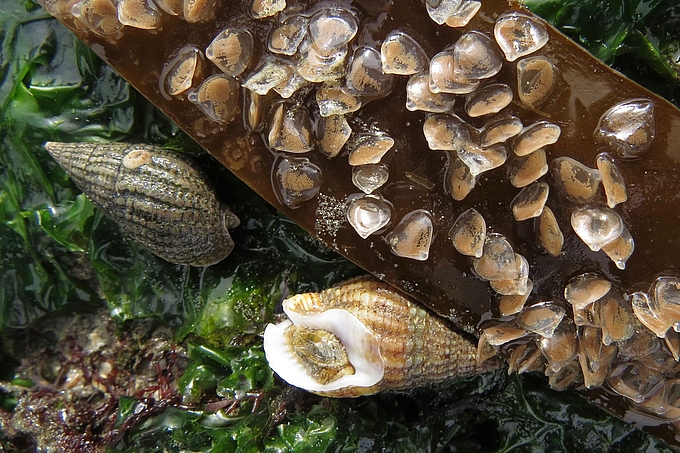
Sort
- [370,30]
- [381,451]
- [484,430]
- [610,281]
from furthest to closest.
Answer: [484,430], [381,451], [610,281], [370,30]

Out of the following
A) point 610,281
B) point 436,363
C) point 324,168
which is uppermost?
point 324,168

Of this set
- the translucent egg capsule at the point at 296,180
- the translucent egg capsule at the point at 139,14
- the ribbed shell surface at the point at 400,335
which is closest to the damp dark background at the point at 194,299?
the ribbed shell surface at the point at 400,335

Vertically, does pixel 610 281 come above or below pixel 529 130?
below

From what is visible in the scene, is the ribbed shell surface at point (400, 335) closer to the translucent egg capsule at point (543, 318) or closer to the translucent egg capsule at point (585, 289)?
the translucent egg capsule at point (543, 318)

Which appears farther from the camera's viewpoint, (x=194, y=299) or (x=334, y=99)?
(x=194, y=299)

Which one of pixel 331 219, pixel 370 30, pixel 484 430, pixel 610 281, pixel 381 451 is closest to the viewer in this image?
pixel 370 30

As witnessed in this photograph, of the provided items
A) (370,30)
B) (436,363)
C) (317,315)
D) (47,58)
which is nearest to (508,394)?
(436,363)

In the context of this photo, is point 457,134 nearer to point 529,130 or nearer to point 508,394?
point 529,130

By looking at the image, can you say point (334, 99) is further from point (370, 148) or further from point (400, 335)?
point (400, 335)

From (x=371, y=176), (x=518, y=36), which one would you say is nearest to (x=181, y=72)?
(x=371, y=176)
